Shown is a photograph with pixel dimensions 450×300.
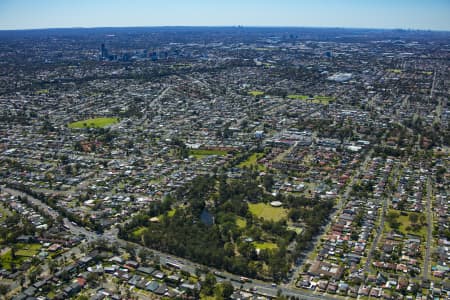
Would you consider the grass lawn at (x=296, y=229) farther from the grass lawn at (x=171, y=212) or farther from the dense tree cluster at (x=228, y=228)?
the grass lawn at (x=171, y=212)

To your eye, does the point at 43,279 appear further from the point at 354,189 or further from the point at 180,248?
the point at 354,189

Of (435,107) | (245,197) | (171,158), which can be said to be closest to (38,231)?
(245,197)

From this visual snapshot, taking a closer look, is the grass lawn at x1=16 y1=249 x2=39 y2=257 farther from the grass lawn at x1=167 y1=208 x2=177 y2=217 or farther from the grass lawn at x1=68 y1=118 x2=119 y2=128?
the grass lawn at x1=68 y1=118 x2=119 y2=128

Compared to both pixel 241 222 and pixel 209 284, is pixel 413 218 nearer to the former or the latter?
pixel 241 222

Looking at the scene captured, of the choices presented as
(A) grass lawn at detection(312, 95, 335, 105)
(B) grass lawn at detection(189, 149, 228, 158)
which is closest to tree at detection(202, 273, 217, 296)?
(B) grass lawn at detection(189, 149, 228, 158)

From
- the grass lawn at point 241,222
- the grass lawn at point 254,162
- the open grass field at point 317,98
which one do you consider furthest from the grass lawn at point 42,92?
the grass lawn at point 241,222
